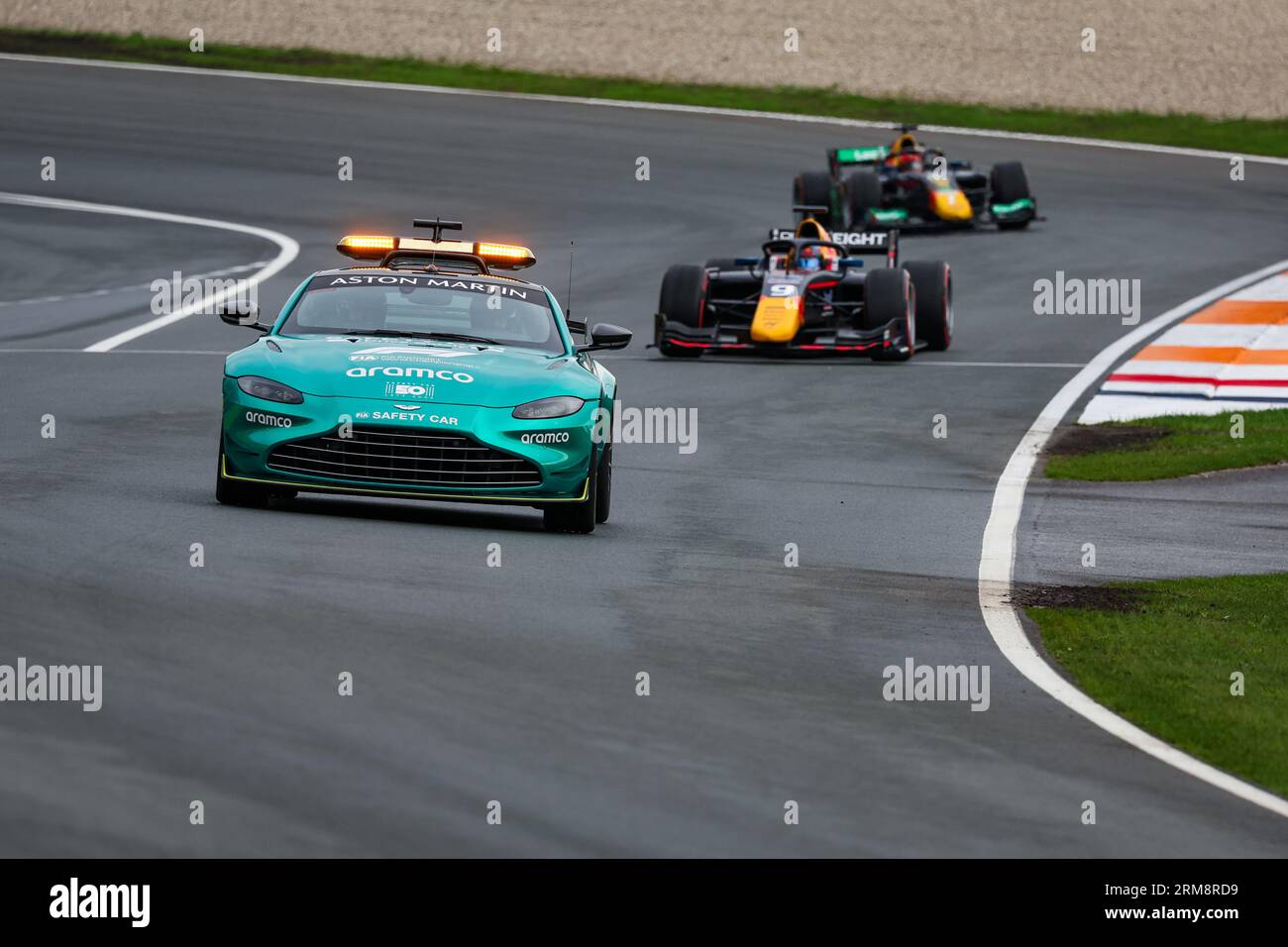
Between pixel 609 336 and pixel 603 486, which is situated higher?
pixel 609 336

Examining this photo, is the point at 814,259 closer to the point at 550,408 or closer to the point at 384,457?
the point at 550,408

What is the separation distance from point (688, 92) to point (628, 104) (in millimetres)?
2294

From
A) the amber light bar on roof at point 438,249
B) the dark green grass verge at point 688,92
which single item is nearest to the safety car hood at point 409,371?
the amber light bar on roof at point 438,249

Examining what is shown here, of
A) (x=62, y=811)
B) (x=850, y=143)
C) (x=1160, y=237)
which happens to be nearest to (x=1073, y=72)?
(x=850, y=143)

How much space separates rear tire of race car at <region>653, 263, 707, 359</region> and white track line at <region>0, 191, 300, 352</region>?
5194 mm

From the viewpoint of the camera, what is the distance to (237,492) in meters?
11.8

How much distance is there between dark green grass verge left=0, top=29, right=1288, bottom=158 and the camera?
45.1m

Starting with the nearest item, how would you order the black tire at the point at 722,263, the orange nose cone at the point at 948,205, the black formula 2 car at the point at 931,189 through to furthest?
1. the black tire at the point at 722,263
2. the black formula 2 car at the point at 931,189
3. the orange nose cone at the point at 948,205

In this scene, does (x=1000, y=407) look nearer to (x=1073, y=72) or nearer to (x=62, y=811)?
(x=62, y=811)

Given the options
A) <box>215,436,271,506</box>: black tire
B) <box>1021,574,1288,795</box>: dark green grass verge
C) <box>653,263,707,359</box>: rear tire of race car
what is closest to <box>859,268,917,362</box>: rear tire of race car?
<box>653,263,707,359</box>: rear tire of race car

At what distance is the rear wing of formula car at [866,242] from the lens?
23691mm

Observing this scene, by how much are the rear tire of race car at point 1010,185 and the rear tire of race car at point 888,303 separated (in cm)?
1052

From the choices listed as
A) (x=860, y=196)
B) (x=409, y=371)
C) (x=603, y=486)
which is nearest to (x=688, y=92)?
Answer: (x=860, y=196)

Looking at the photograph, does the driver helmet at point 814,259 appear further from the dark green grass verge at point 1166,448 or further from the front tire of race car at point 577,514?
the front tire of race car at point 577,514
